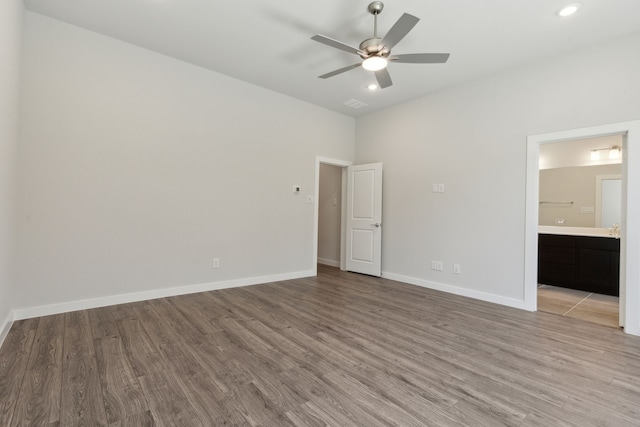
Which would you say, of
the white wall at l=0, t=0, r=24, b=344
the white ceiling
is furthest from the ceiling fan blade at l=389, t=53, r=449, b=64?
the white wall at l=0, t=0, r=24, b=344

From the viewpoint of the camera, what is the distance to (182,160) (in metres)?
3.79

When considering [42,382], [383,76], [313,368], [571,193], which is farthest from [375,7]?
[571,193]

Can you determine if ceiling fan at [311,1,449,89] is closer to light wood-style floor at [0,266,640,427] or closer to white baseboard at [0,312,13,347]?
light wood-style floor at [0,266,640,427]

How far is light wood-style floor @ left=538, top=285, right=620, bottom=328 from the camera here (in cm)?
331

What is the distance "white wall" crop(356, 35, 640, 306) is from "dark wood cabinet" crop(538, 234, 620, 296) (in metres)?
1.74

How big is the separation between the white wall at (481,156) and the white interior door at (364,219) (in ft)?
0.52

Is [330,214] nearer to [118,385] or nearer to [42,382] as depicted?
[118,385]

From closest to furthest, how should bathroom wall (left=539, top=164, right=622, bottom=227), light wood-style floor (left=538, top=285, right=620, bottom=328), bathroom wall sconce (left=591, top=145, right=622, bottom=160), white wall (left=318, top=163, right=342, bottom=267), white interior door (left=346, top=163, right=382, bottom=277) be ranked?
light wood-style floor (left=538, top=285, right=620, bottom=328) → bathroom wall sconce (left=591, top=145, right=622, bottom=160) → bathroom wall (left=539, top=164, right=622, bottom=227) → white interior door (left=346, top=163, right=382, bottom=277) → white wall (left=318, top=163, right=342, bottom=267)

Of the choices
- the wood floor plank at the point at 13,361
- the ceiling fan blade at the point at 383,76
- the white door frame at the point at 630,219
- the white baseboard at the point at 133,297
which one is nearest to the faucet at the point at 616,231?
the white door frame at the point at 630,219

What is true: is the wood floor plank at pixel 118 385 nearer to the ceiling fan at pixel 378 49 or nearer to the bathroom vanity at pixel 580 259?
the ceiling fan at pixel 378 49

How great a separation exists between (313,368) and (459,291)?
2885mm

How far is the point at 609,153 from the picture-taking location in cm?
471

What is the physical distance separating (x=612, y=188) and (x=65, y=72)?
24.7 ft

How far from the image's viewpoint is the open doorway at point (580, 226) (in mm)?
4164
